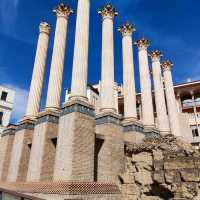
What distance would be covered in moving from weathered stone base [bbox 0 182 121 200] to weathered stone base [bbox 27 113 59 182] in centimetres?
149

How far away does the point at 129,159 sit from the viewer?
19516 millimetres

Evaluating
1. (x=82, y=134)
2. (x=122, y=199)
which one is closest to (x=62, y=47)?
(x=82, y=134)

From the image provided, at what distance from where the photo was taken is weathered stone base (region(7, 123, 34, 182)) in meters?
21.8

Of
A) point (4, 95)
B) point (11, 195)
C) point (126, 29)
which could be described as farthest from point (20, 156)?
point (4, 95)

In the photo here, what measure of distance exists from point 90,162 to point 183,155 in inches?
234

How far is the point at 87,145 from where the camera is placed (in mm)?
17109

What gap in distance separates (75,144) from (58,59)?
953 centimetres

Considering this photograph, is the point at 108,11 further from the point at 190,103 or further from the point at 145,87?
the point at 190,103

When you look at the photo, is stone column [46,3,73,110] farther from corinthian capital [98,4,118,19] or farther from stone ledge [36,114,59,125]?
corinthian capital [98,4,118,19]

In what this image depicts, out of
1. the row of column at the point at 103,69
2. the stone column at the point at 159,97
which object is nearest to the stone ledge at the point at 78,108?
the row of column at the point at 103,69

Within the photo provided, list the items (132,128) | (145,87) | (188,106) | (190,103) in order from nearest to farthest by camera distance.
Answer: (132,128) → (145,87) → (190,103) → (188,106)

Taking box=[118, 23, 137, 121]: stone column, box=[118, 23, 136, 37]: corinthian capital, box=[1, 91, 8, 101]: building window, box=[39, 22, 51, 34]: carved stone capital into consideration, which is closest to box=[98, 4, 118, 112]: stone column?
box=[118, 23, 136, 37]: corinthian capital

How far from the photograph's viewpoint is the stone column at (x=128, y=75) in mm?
25062

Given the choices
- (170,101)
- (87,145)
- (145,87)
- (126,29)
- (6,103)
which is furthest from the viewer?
(6,103)
